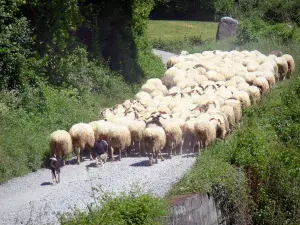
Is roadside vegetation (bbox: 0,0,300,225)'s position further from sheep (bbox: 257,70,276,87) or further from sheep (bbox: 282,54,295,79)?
sheep (bbox: 257,70,276,87)

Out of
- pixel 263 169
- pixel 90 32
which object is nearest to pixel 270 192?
pixel 263 169

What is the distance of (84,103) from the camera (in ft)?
67.4

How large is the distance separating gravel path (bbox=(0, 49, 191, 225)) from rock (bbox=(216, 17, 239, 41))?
1895cm

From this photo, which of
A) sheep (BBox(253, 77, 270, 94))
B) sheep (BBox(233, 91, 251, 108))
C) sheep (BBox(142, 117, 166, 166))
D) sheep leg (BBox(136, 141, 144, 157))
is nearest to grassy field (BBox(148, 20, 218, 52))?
sheep (BBox(253, 77, 270, 94))

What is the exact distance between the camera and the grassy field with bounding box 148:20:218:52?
36.3 m

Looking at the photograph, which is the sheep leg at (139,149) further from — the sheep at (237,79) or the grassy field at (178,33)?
the grassy field at (178,33)

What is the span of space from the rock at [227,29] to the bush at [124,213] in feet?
83.0

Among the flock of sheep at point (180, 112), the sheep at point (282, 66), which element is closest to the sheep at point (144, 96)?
the flock of sheep at point (180, 112)

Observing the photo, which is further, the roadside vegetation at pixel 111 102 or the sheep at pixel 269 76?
the sheep at pixel 269 76

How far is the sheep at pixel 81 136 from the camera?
54.1ft

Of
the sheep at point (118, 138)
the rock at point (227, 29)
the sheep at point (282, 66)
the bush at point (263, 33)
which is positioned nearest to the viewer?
the sheep at point (118, 138)

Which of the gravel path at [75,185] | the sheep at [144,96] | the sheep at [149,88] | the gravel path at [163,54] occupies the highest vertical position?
the gravel path at [163,54]

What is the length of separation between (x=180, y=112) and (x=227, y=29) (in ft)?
56.7

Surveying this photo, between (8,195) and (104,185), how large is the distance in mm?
1985
